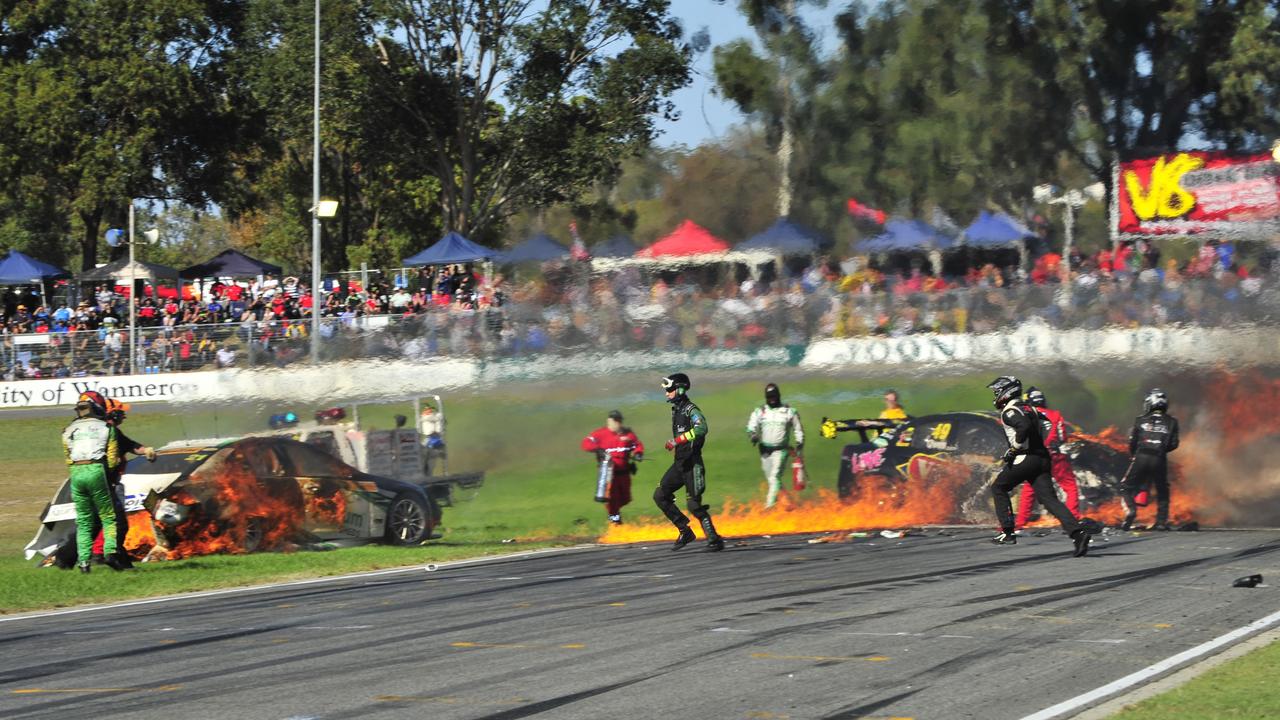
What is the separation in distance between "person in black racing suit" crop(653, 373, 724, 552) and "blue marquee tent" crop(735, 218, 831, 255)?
17.1 feet

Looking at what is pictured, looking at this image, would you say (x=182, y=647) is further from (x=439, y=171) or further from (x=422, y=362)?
(x=439, y=171)

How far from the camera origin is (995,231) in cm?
2223

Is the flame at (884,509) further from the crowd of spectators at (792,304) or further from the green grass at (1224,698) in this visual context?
the green grass at (1224,698)

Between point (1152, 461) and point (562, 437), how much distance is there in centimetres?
853

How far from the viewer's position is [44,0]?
159 feet

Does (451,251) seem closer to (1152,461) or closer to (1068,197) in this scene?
(1068,197)

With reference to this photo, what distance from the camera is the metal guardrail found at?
68.3 feet

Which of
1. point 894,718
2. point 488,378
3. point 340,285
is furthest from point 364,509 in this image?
point 340,285

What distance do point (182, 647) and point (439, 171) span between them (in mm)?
38291

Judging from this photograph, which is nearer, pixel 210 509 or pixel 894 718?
pixel 894 718

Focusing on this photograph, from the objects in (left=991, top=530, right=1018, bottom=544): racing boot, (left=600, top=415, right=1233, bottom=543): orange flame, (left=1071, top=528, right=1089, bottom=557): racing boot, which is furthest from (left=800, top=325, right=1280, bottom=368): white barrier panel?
(left=1071, top=528, right=1089, bottom=557): racing boot

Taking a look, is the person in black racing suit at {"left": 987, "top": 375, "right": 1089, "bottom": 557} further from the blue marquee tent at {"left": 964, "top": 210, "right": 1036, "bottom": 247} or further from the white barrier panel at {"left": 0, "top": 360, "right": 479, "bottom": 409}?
the white barrier panel at {"left": 0, "top": 360, "right": 479, "bottom": 409}

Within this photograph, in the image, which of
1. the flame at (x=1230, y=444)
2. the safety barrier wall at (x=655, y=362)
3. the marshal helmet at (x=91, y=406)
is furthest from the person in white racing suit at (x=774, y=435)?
the marshal helmet at (x=91, y=406)

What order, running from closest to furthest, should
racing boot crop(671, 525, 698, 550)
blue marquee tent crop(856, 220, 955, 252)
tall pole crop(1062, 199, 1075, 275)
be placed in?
racing boot crop(671, 525, 698, 550) → blue marquee tent crop(856, 220, 955, 252) → tall pole crop(1062, 199, 1075, 275)
